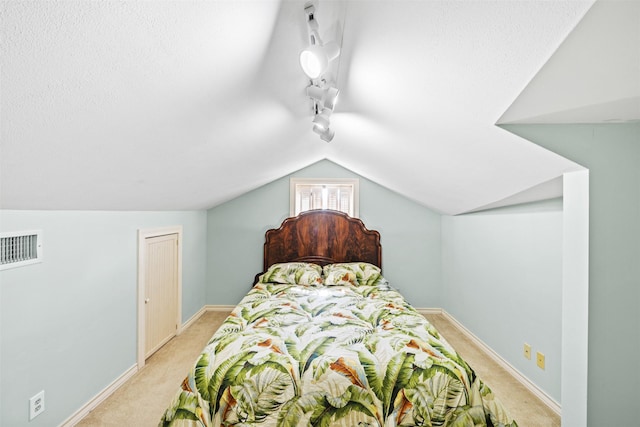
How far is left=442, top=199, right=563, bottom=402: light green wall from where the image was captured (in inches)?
85.5

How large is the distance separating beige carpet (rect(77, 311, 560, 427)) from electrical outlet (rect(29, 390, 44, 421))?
1.24ft

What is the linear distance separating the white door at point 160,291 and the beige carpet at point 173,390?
5.7 inches

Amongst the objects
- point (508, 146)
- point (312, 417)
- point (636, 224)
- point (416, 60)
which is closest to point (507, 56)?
point (416, 60)

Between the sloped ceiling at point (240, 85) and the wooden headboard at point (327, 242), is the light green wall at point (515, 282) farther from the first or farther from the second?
the wooden headboard at point (327, 242)

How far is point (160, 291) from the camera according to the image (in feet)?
10.2

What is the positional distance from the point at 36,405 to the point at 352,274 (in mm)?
2750

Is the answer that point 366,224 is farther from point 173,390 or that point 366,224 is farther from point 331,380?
point 173,390

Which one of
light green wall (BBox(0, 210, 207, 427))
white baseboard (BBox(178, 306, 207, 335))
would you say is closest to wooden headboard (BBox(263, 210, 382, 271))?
white baseboard (BBox(178, 306, 207, 335))

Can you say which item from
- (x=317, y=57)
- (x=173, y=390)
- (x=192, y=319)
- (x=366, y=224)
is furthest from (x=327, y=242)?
(x=317, y=57)

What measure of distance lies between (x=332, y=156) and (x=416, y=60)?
8.22 ft

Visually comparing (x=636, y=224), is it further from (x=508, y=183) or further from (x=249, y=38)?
(x=249, y=38)

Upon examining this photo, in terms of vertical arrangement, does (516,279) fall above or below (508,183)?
below

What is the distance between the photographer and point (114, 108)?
4.01 feet

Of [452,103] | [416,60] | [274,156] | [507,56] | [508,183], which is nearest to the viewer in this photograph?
[507,56]
